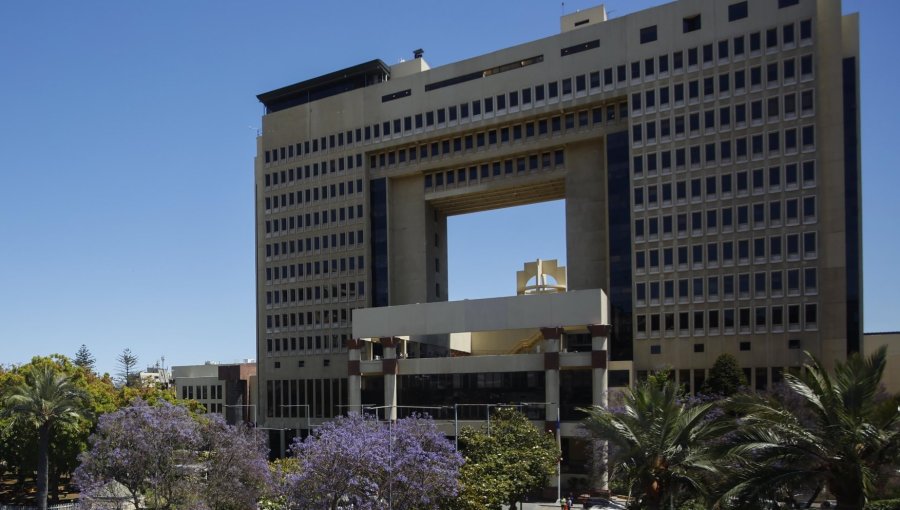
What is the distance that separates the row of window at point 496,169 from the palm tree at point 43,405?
4595 centimetres

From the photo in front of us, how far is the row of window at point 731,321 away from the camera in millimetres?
64312

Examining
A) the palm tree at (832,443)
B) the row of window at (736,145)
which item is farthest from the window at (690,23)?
the palm tree at (832,443)

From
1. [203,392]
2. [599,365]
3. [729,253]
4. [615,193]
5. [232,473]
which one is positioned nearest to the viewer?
[232,473]

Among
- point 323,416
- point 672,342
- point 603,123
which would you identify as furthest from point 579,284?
point 323,416

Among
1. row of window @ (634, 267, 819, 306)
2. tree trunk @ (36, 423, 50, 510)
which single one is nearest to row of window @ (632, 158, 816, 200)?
row of window @ (634, 267, 819, 306)

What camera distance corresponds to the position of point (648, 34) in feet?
239

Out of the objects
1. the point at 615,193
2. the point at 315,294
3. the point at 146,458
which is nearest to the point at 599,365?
the point at 615,193

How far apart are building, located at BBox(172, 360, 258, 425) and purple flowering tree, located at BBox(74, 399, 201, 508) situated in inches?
2272

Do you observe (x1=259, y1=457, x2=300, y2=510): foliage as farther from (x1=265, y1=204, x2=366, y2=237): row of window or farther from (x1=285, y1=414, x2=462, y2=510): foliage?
(x1=265, y1=204, x2=366, y2=237): row of window

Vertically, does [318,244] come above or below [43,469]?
above

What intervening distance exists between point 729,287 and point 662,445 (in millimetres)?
45301

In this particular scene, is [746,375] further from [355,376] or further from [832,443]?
[832,443]

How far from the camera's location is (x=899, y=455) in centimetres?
2006

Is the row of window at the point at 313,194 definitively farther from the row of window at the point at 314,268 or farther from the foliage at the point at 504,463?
the foliage at the point at 504,463
